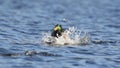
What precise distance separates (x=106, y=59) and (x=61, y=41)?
3836 millimetres

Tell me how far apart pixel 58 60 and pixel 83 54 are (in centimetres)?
218

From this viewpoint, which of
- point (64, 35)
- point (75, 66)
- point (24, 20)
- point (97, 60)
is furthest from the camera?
point (24, 20)

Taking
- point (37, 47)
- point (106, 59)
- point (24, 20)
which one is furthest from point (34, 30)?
point (106, 59)

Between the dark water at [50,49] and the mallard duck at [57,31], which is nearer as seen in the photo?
the dark water at [50,49]

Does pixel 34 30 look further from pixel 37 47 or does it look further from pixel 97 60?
pixel 97 60

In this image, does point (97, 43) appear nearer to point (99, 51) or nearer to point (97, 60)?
point (99, 51)

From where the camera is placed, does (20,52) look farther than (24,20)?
No

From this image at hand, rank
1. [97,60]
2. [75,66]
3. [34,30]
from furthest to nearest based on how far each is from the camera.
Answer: [34,30] → [97,60] → [75,66]

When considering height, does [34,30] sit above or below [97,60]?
→ above

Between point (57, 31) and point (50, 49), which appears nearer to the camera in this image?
point (50, 49)

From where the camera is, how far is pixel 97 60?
22578 millimetres

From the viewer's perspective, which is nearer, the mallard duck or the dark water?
the dark water

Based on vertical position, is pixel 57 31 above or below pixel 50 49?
above

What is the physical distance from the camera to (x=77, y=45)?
86.2 feet
